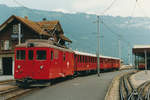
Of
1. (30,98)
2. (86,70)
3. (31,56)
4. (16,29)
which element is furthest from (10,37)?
(30,98)

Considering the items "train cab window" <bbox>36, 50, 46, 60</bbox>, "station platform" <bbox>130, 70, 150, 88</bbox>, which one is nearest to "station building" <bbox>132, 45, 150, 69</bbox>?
"station platform" <bbox>130, 70, 150, 88</bbox>

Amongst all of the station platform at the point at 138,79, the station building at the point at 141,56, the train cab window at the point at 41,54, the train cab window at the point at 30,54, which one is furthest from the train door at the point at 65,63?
the station building at the point at 141,56

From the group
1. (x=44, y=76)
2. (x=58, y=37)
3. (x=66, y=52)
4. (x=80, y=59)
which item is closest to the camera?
(x=44, y=76)

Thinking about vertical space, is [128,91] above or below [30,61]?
below

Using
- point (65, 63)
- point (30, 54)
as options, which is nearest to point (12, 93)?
point (30, 54)

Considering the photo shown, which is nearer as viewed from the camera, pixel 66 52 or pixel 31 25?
pixel 66 52

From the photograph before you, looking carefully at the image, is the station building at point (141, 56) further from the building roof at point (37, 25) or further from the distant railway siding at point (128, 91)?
the distant railway siding at point (128, 91)

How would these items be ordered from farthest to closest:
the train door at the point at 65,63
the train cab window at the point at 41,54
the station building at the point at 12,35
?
the station building at the point at 12,35
the train door at the point at 65,63
the train cab window at the point at 41,54

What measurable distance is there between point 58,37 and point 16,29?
8.70 meters

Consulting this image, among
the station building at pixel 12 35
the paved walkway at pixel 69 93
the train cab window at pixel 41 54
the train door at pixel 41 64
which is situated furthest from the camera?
the station building at pixel 12 35

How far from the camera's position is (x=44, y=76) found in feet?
54.8

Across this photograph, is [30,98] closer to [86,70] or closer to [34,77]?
[34,77]

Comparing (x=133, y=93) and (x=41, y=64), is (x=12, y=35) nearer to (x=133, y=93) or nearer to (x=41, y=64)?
(x=41, y=64)

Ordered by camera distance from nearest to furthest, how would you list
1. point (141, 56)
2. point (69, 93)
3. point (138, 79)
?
point (69, 93) < point (138, 79) < point (141, 56)
